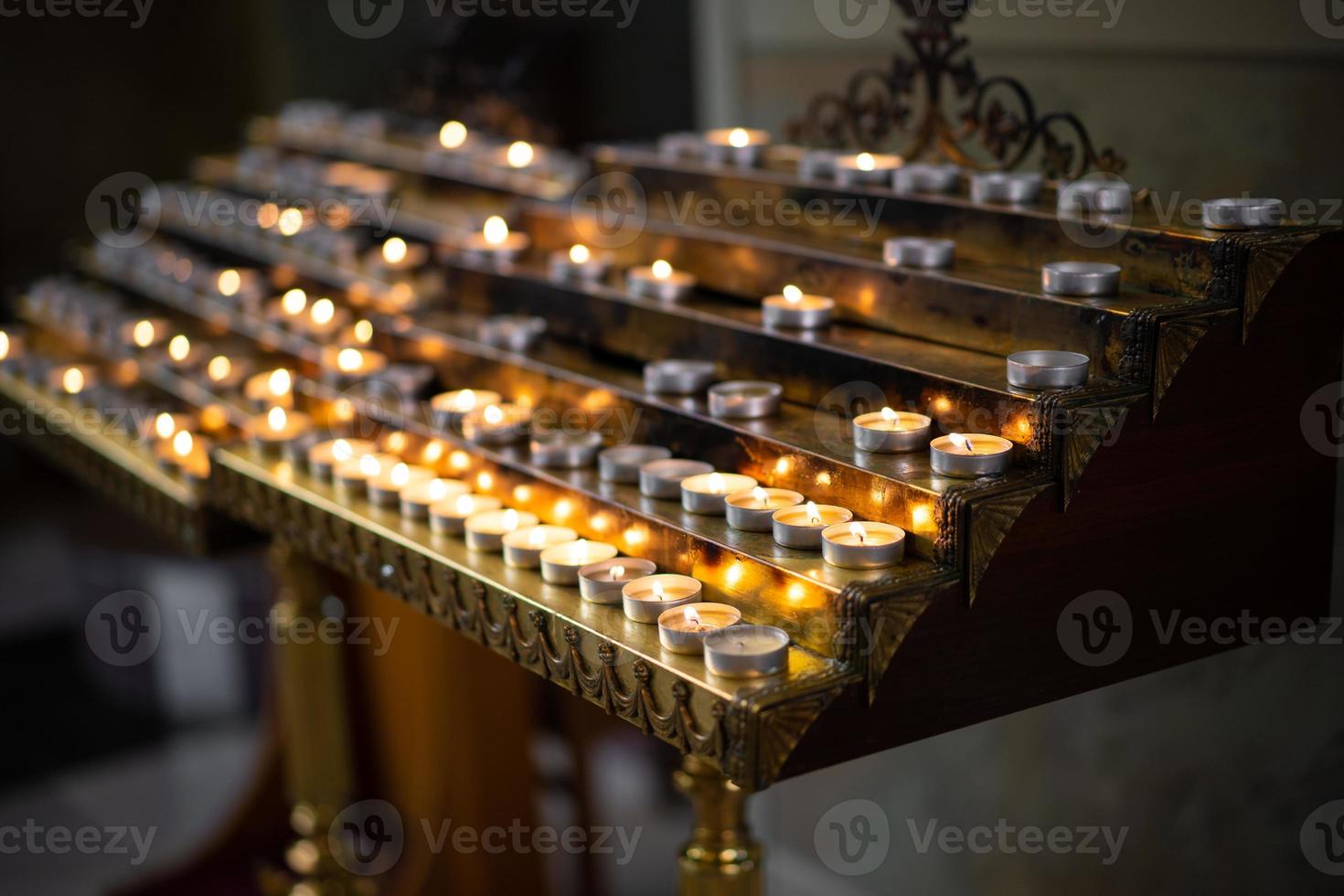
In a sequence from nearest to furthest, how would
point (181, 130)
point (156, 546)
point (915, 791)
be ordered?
point (915, 791) → point (156, 546) → point (181, 130)

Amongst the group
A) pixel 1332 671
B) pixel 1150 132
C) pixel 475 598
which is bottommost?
pixel 1332 671

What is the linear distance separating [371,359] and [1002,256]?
1289 millimetres

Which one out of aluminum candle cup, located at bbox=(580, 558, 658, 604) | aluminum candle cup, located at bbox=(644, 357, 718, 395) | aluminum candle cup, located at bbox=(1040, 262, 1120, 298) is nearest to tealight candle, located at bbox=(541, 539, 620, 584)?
aluminum candle cup, located at bbox=(580, 558, 658, 604)

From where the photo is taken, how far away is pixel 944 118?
2660 mm

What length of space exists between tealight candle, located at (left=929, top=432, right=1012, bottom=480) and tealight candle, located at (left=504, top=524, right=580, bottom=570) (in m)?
0.56

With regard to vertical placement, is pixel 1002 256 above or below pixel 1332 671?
above

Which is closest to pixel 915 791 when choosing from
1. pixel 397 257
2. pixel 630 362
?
pixel 630 362

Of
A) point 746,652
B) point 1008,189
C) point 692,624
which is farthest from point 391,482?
point 1008,189

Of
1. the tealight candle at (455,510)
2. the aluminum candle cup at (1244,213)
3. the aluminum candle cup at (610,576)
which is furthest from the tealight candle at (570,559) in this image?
the aluminum candle cup at (1244,213)

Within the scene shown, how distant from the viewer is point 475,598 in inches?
84.3

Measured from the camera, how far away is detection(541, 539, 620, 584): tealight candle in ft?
6.76

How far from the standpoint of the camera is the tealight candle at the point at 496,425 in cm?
248

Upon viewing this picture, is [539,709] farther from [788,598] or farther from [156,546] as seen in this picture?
[788,598]

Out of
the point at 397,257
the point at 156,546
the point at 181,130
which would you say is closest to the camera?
the point at 397,257
